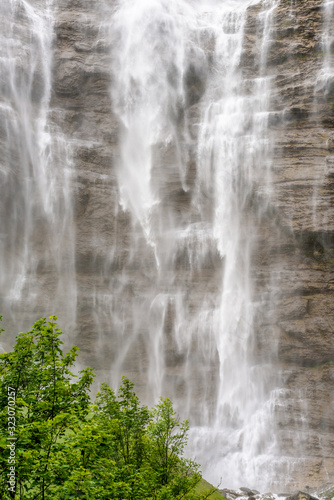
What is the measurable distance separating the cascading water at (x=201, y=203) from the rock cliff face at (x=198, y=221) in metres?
0.21

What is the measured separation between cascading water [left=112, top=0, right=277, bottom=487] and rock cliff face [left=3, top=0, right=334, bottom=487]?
0.21m

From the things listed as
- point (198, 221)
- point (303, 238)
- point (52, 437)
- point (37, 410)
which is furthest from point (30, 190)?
point (52, 437)

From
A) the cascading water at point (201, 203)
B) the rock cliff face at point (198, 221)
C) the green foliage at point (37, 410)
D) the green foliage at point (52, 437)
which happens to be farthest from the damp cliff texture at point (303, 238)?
the green foliage at point (37, 410)

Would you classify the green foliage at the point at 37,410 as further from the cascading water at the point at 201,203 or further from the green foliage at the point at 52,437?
the cascading water at the point at 201,203

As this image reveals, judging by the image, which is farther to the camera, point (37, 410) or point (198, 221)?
point (198, 221)

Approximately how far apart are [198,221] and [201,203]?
1429 millimetres

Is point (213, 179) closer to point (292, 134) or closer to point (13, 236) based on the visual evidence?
point (292, 134)

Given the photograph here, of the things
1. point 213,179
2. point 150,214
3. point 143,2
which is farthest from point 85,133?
point 143,2

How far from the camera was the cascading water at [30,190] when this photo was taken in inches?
1335

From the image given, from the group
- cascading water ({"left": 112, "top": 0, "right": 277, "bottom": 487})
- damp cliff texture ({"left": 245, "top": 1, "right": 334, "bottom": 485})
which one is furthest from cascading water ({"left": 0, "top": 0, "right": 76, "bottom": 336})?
damp cliff texture ({"left": 245, "top": 1, "right": 334, "bottom": 485})

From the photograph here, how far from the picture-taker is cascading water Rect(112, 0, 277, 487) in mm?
30453

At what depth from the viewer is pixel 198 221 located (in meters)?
34.8

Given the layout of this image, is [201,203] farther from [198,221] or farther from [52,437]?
[52,437]

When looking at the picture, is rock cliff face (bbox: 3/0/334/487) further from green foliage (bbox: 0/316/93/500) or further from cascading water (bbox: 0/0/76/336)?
green foliage (bbox: 0/316/93/500)
